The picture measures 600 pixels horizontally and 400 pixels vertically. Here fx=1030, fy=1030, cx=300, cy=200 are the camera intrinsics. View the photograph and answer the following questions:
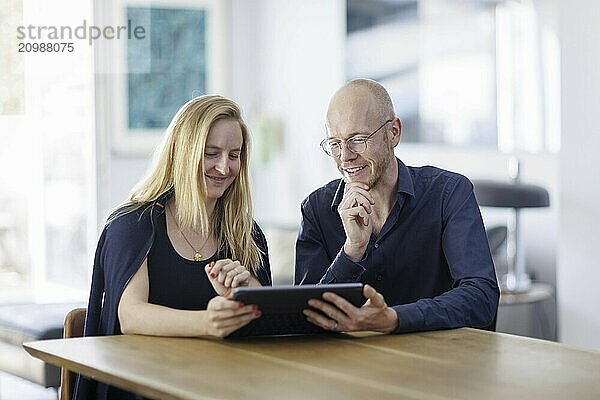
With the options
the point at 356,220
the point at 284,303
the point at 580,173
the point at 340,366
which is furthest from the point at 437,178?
the point at 580,173

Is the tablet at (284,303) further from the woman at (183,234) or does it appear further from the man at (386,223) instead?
the man at (386,223)

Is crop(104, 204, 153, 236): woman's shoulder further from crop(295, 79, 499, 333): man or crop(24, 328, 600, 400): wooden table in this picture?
crop(295, 79, 499, 333): man

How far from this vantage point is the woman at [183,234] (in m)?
2.46

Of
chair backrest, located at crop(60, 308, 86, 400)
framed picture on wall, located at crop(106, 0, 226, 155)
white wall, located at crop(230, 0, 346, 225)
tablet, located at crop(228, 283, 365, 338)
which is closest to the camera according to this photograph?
tablet, located at crop(228, 283, 365, 338)

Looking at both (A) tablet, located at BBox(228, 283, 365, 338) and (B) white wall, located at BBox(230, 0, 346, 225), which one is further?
(B) white wall, located at BBox(230, 0, 346, 225)

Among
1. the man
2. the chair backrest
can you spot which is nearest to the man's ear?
the man

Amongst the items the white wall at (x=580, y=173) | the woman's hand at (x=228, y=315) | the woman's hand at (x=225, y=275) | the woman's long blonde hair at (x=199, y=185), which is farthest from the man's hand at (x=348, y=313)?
the white wall at (x=580, y=173)

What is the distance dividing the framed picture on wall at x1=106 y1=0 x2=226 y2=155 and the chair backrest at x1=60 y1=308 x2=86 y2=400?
4038mm

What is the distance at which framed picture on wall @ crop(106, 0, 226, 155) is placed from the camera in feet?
21.4

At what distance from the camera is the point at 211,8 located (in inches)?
268

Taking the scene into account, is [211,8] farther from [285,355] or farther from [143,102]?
[285,355]

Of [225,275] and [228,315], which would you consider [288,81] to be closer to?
[225,275]

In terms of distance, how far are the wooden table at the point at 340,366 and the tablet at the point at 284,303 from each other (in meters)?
0.03

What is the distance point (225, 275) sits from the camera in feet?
7.83
